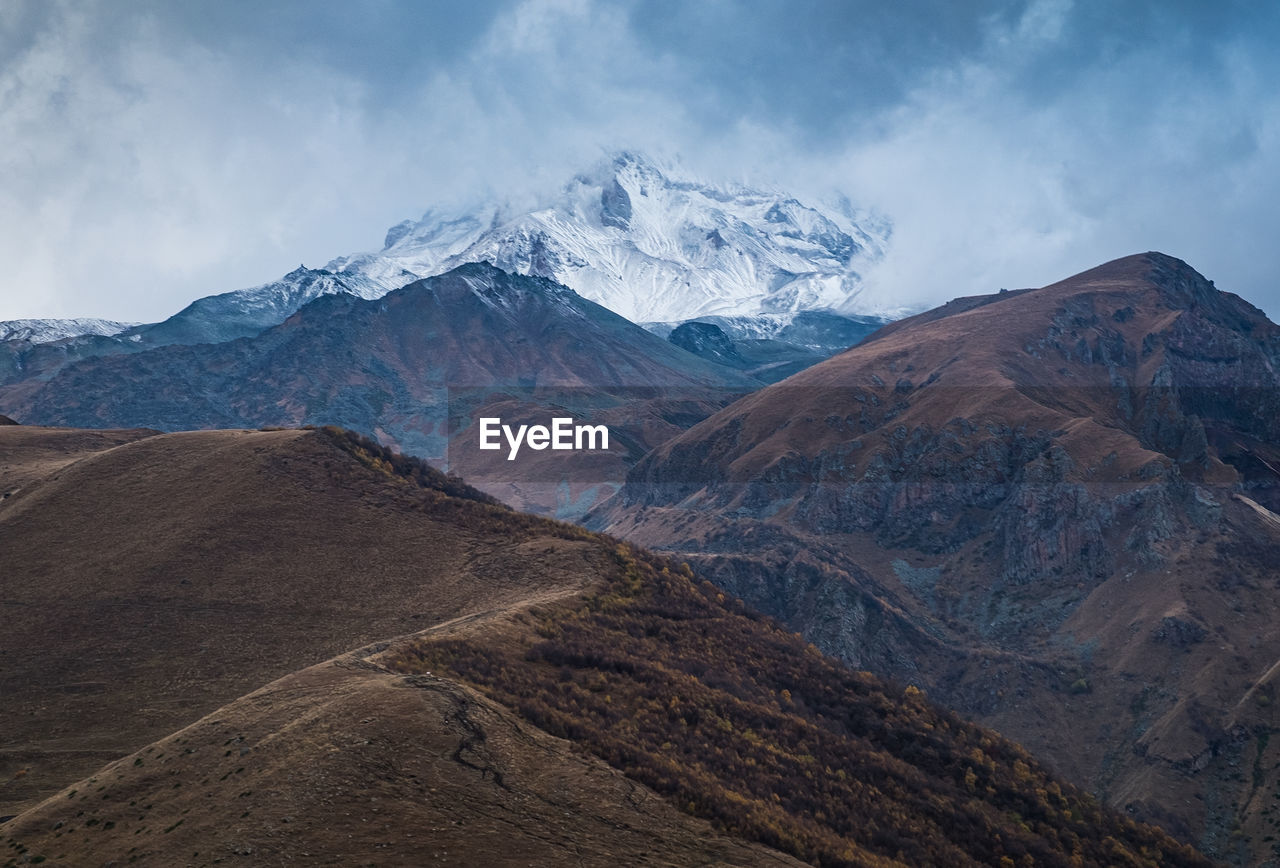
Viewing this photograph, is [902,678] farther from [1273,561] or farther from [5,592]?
[5,592]

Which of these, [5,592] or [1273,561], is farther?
[1273,561]

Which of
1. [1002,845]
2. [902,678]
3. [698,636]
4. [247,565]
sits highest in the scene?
[247,565]

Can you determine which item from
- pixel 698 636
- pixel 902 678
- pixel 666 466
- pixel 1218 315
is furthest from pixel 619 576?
pixel 1218 315

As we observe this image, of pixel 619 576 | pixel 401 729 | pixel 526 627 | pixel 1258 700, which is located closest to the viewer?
pixel 401 729

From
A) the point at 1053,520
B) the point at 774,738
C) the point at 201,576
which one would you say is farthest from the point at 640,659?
the point at 1053,520

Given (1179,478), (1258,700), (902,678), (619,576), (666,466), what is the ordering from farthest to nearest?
(666,466)
(1179,478)
(902,678)
(1258,700)
(619,576)

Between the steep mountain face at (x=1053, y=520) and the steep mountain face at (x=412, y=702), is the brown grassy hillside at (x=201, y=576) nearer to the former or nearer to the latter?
the steep mountain face at (x=412, y=702)

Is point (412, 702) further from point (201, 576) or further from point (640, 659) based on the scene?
point (201, 576)
